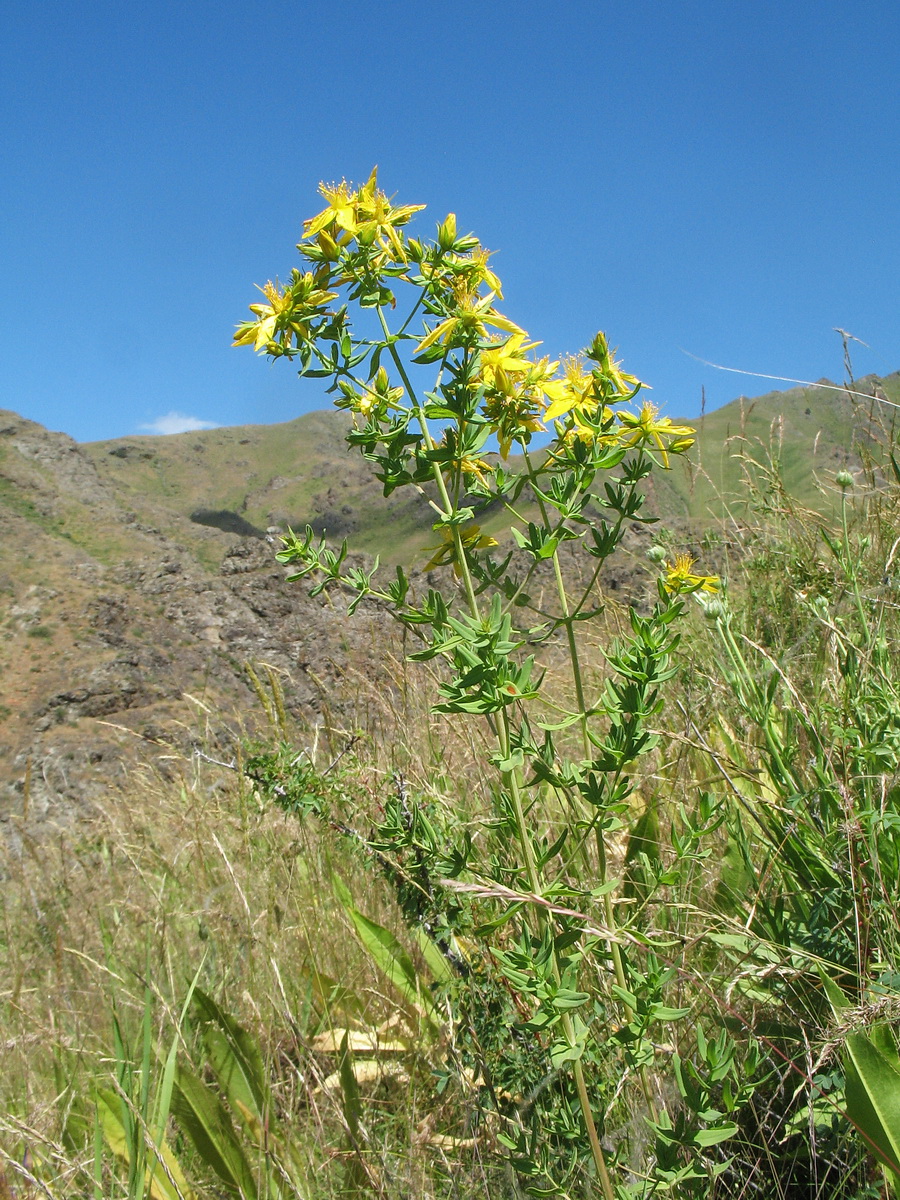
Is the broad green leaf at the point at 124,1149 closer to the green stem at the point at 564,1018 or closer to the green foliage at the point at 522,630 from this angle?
the green foliage at the point at 522,630

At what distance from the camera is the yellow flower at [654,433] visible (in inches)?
46.0

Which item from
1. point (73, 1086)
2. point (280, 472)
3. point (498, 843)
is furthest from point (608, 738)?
point (280, 472)

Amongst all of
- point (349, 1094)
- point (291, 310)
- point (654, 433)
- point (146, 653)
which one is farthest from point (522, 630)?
point (146, 653)

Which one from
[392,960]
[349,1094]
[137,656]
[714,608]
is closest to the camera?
[349,1094]

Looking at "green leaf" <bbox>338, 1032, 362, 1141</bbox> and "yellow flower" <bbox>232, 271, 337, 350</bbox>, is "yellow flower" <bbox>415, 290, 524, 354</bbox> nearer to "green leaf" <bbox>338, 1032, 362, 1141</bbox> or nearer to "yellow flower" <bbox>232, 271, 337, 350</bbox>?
"yellow flower" <bbox>232, 271, 337, 350</bbox>

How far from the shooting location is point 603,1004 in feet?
3.93

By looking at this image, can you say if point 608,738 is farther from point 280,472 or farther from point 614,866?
point 280,472

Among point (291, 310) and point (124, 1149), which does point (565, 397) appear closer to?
point (291, 310)

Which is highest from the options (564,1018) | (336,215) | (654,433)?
(336,215)

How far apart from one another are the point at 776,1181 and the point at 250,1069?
3.08ft

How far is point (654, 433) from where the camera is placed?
1204mm

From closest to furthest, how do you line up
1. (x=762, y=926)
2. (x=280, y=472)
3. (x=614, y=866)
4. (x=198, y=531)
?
(x=762, y=926) → (x=614, y=866) → (x=198, y=531) → (x=280, y=472)

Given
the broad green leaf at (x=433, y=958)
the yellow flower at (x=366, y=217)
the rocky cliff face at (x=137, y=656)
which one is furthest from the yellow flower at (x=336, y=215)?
the rocky cliff face at (x=137, y=656)

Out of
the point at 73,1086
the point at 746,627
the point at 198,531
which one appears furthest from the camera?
the point at 198,531
